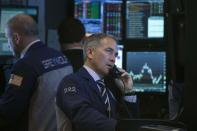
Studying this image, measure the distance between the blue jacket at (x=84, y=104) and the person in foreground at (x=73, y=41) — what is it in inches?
42.0

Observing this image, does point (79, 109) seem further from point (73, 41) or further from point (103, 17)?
point (103, 17)

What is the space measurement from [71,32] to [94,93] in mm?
1372

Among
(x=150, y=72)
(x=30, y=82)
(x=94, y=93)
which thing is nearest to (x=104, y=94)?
(x=94, y=93)

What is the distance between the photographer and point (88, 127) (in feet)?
7.38

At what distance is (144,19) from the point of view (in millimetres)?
5020

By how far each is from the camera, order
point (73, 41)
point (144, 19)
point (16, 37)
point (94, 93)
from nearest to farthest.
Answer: point (94, 93)
point (16, 37)
point (73, 41)
point (144, 19)

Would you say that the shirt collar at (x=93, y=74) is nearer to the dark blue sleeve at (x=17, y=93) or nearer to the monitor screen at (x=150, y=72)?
the dark blue sleeve at (x=17, y=93)

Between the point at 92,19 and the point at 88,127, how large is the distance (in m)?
2.94

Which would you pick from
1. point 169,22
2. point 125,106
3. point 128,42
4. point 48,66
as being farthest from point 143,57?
point 169,22

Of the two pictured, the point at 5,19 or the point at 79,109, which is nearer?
the point at 79,109

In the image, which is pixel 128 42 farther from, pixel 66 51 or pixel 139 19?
pixel 66 51

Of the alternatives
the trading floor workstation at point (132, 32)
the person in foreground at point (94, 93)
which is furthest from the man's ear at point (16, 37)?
the trading floor workstation at point (132, 32)

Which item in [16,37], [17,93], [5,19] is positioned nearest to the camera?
[17,93]

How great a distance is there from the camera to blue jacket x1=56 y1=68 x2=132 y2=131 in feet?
7.37
